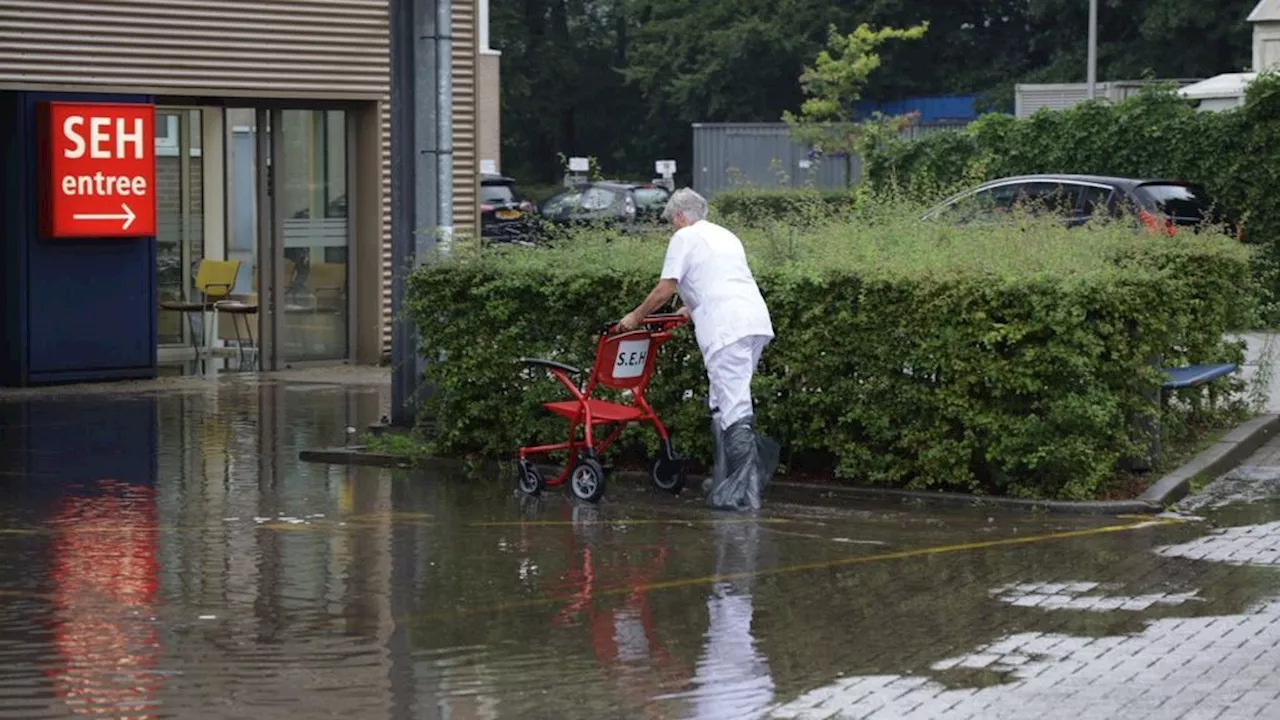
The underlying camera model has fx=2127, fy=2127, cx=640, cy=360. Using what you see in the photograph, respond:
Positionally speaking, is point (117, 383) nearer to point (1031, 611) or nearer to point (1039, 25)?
point (1031, 611)

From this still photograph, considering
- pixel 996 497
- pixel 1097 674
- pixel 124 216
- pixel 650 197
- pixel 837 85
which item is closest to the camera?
pixel 1097 674

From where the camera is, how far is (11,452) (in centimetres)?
1391

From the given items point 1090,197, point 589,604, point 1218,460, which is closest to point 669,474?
point 589,604

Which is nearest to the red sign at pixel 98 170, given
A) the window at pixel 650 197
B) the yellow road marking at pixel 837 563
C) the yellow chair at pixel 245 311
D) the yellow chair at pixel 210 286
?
the yellow chair at pixel 245 311

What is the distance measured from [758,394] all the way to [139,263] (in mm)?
7973

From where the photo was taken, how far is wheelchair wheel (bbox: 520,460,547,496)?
39.4ft

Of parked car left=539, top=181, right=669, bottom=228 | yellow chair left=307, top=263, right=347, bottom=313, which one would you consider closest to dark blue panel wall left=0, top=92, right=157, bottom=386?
yellow chair left=307, top=263, right=347, bottom=313

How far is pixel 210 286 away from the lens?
65.7ft

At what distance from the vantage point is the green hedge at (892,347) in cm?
1130

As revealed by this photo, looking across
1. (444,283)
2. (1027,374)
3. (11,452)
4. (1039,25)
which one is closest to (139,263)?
(11,452)

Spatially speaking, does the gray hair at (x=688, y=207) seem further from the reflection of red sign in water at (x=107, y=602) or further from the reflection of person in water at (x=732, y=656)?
the reflection of red sign in water at (x=107, y=602)

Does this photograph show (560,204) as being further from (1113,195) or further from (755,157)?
(1113,195)

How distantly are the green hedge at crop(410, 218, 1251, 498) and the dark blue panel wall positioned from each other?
17.6 feet

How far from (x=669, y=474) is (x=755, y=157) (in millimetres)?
41875
